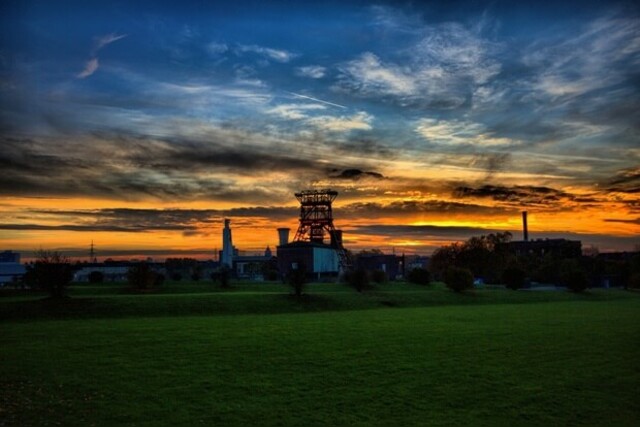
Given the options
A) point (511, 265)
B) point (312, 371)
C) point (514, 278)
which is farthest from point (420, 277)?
point (312, 371)

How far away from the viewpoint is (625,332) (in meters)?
27.8

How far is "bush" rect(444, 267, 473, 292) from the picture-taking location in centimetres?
5969

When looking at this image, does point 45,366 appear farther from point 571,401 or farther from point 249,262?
point 249,262

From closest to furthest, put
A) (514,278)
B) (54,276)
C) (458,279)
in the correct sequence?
(54,276), (458,279), (514,278)

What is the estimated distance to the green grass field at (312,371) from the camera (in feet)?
44.4

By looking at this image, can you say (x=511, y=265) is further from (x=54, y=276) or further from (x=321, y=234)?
(x=54, y=276)

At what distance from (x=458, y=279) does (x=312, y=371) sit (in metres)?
44.5

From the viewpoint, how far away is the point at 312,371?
58.8ft

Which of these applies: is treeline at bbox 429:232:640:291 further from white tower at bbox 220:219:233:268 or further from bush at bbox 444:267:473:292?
white tower at bbox 220:219:233:268

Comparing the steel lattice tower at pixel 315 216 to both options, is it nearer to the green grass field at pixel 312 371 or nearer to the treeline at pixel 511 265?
the treeline at pixel 511 265

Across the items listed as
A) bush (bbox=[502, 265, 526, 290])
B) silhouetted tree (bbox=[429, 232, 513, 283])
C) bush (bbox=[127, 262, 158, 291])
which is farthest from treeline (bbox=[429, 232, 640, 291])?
bush (bbox=[127, 262, 158, 291])

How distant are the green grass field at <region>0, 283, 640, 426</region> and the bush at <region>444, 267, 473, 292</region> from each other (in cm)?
2583

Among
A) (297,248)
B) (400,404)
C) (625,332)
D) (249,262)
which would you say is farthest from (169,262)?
(400,404)

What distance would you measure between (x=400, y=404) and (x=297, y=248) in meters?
71.5
